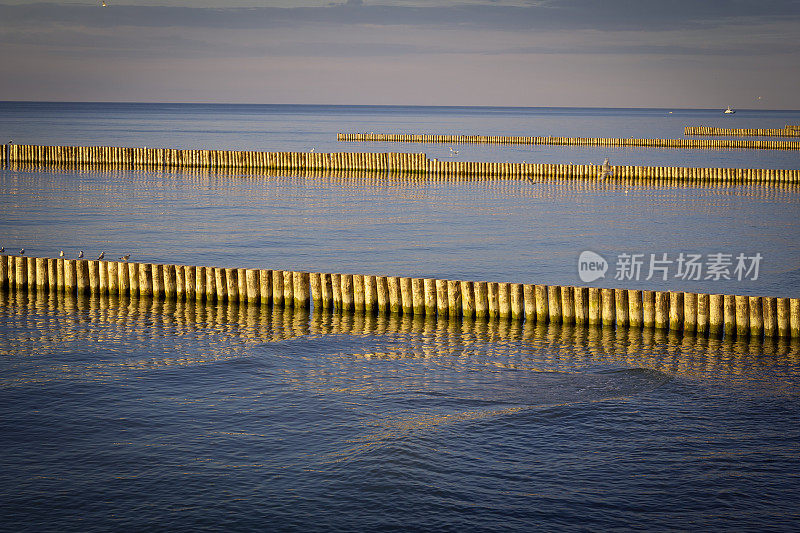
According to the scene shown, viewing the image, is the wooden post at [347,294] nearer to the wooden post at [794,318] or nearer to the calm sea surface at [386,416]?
the calm sea surface at [386,416]

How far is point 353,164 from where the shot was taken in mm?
86562

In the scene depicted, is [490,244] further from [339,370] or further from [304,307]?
[339,370]

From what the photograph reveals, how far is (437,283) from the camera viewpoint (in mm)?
27969

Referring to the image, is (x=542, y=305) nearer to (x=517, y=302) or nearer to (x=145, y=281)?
(x=517, y=302)

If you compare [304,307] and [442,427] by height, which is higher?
[304,307]

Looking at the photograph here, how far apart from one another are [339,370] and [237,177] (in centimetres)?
5856

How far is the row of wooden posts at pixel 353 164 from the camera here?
75938 millimetres

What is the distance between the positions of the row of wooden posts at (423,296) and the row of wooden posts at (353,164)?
52.1 metres

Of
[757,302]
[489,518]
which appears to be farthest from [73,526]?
[757,302]

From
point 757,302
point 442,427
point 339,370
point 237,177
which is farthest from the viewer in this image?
point 237,177

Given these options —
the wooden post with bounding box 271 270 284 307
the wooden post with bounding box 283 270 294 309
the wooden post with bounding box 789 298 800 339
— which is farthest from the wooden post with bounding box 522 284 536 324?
the wooden post with bounding box 271 270 284 307

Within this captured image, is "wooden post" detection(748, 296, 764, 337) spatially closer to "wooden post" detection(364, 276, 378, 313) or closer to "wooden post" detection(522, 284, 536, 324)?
"wooden post" detection(522, 284, 536, 324)

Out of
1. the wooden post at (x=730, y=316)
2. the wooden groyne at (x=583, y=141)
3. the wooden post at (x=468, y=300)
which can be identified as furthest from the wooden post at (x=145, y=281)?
the wooden groyne at (x=583, y=141)

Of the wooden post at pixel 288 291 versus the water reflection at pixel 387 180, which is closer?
the wooden post at pixel 288 291
